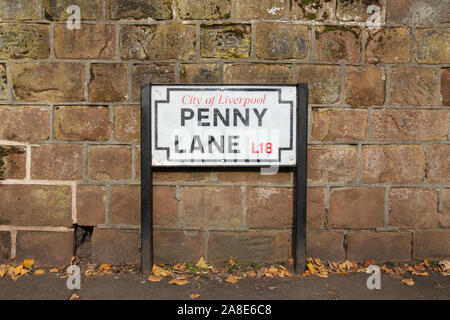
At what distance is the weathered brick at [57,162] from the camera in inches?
113

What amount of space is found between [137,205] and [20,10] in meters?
1.90

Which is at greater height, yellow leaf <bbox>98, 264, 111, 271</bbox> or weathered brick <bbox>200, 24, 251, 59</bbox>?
weathered brick <bbox>200, 24, 251, 59</bbox>

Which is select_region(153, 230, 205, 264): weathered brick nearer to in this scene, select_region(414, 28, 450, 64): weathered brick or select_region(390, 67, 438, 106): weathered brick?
select_region(390, 67, 438, 106): weathered brick

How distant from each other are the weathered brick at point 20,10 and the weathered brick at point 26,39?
64mm

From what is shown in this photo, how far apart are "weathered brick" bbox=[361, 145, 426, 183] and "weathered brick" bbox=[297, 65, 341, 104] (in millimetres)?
552

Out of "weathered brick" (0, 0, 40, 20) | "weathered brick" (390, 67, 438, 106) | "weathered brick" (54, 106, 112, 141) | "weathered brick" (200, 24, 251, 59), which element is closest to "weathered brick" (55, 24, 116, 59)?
"weathered brick" (0, 0, 40, 20)

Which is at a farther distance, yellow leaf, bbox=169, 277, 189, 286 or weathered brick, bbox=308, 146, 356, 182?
weathered brick, bbox=308, 146, 356, 182

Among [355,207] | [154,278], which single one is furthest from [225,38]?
[154,278]

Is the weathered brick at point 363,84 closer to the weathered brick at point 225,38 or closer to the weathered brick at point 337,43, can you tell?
the weathered brick at point 337,43

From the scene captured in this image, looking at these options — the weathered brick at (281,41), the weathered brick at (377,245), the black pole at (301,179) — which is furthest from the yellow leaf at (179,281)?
the weathered brick at (281,41)

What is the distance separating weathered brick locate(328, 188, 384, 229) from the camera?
115 inches

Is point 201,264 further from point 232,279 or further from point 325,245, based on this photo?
point 325,245

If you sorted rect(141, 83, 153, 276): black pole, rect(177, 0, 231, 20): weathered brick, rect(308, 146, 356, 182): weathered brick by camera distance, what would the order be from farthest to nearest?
rect(308, 146, 356, 182): weathered brick < rect(177, 0, 231, 20): weathered brick < rect(141, 83, 153, 276): black pole

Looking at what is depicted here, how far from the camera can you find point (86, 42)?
2818mm
